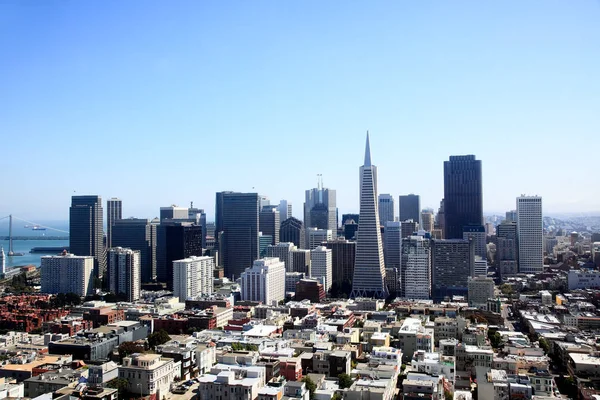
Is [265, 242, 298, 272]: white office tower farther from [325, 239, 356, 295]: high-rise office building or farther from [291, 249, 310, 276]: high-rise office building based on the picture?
[325, 239, 356, 295]: high-rise office building

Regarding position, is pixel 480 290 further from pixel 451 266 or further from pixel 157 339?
pixel 157 339

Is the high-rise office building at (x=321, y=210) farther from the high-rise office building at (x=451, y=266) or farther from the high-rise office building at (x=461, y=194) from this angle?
the high-rise office building at (x=451, y=266)

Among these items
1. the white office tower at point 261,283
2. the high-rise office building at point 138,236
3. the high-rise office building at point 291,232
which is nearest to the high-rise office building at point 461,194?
the high-rise office building at point 291,232

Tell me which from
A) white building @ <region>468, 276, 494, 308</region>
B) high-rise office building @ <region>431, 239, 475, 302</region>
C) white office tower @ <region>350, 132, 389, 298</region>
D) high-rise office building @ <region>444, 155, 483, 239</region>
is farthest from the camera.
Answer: high-rise office building @ <region>444, 155, 483, 239</region>

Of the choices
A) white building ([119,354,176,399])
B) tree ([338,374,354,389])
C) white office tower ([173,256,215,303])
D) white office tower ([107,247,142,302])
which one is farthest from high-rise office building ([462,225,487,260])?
white building ([119,354,176,399])

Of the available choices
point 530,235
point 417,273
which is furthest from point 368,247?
point 530,235

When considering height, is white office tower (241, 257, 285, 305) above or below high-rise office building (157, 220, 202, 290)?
below

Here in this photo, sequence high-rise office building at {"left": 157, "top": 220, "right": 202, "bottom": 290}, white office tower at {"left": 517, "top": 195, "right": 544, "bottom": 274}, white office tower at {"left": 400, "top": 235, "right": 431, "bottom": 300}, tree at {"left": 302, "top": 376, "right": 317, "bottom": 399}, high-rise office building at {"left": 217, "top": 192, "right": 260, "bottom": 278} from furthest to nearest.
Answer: high-rise office building at {"left": 217, "top": 192, "right": 260, "bottom": 278}
white office tower at {"left": 517, "top": 195, "right": 544, "bottom": 274}
high-rise office building at {"left": 157, "top": 220, "right": 202, "bottom": 290}
white office tower at {"left": 400, "top": 235, "right": 431, "bottom": 300}
tree at {"left": 302, "top": 376, "right": 317, "bottom": 399}
